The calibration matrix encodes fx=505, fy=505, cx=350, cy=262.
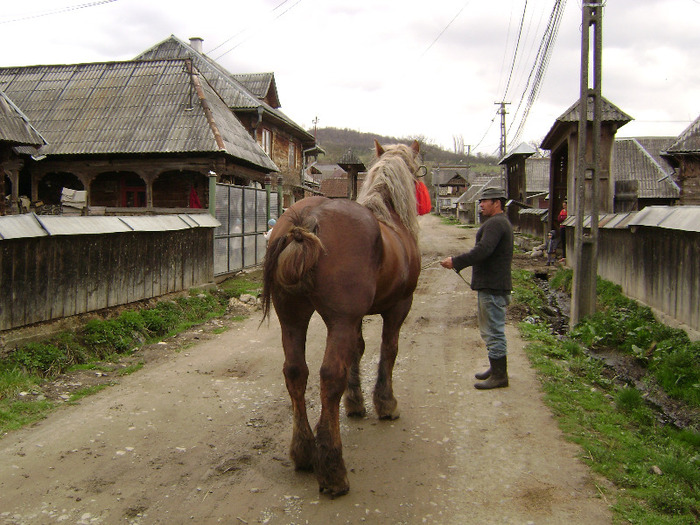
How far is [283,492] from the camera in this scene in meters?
3.05

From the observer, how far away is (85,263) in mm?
6586

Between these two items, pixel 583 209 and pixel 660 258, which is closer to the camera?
pixel 660 258

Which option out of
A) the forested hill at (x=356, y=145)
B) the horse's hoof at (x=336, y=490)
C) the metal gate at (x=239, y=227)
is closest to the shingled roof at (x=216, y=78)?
the metal gate at (x=239, y=227)

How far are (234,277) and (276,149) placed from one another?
13887 mm

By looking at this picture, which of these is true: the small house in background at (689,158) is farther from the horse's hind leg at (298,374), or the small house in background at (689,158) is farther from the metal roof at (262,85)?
the metal roof at (262,85)

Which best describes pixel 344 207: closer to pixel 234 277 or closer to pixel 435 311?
pixel 435 311

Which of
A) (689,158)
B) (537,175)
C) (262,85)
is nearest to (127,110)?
(262,85)

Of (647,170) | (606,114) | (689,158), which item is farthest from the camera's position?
(647,170)

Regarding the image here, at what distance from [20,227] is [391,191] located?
4212 mm

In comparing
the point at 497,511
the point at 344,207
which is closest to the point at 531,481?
the point at 497,511

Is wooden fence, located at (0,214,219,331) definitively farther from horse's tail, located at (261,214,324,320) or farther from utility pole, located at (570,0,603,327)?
utility pole, located at (570,0,603,327)

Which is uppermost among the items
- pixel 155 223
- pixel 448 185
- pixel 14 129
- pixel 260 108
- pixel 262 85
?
pixel 448 185

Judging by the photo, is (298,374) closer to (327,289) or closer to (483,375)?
(327,289)

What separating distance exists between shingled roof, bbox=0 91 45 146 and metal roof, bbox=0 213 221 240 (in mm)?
2986
